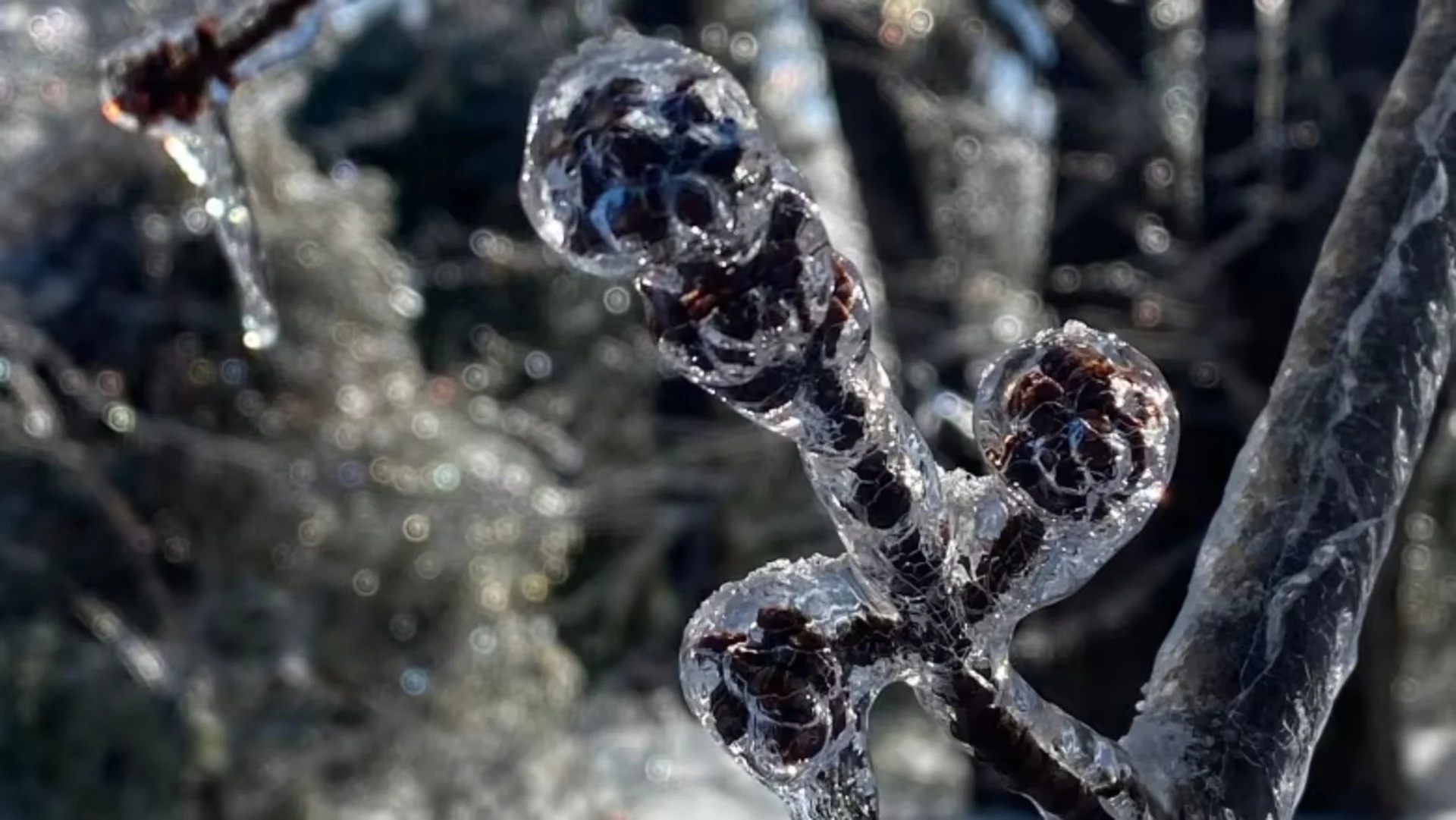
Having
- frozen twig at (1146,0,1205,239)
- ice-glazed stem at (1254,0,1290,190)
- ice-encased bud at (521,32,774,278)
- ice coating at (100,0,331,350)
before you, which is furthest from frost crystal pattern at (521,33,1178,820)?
frozen twig at (1146,0,1205,239)

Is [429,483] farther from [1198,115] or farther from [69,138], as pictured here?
[1198,115]

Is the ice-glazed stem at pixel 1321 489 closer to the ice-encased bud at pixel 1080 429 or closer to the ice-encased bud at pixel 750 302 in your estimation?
the ice-encased bud at pixel 1080 429

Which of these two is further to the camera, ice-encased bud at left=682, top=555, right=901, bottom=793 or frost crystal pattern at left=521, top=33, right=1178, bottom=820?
ice-encased bud at left=682, top=555, right=901, bottom=793

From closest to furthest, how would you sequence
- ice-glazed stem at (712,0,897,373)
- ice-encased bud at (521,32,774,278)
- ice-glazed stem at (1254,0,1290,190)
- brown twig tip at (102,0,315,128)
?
1. ice-encased bud at (521,32,774,278)
2. brown twig tip at (102,0,315,128)
3. ice-glazed stem at (1254,0,1290,190)
4. ice-glazed stem at (712,0,897,373)

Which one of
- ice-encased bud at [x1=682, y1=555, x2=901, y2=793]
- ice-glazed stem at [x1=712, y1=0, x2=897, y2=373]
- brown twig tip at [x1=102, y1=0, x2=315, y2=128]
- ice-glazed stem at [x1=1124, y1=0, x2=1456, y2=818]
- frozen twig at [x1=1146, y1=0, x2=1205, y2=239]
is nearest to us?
ice-encased bud at [x1=682, y1=555, x2=901, y2=793]

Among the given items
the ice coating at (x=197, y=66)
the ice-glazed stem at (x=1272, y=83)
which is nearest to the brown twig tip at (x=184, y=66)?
the ice coating at (x=197, y=66)

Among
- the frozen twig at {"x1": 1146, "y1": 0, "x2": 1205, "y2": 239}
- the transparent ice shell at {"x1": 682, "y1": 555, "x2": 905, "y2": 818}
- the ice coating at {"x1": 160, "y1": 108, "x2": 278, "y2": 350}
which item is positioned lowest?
the frozen twig at {"x1": 1146, "y1": 0, "x2": 1205, "y2": 239}

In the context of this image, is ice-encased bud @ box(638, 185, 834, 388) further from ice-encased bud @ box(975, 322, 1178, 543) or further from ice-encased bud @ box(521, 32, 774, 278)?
ice-encased bud @ box(975, 322, 1178, 543)
